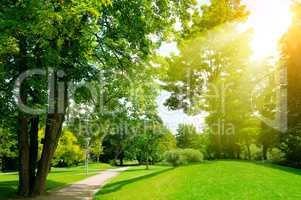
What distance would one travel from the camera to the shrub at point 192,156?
108ft

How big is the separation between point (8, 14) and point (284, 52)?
91.4ft

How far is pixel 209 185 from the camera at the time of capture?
49.9 ft

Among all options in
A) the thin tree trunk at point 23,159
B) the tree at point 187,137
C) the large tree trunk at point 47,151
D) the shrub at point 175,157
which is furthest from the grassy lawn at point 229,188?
the tree at point 187,137

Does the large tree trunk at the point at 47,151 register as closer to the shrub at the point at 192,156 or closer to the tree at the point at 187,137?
the shrub at the point at 192,156

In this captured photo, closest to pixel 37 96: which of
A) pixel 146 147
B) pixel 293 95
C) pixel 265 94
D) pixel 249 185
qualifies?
pixel 249 185

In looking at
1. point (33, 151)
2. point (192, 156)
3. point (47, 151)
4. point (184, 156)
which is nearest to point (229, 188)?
point (47, 151)

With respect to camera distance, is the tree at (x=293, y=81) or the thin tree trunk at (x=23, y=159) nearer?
the thin tree trunk at (x=23, y=159)

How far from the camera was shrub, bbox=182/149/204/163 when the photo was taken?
33.0 meters

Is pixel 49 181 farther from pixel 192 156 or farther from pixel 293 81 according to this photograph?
pixel 293 81

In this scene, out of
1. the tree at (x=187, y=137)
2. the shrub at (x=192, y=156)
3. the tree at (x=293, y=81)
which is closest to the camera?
the tree at (x=293, y=81)

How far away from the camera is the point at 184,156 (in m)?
34.4

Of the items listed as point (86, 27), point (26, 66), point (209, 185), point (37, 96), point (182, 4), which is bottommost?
point (209, 185)

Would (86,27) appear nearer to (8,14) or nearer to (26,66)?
(8,14)

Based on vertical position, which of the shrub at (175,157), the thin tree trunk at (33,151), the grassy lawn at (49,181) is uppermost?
the thin tree trunk at (33,151)
